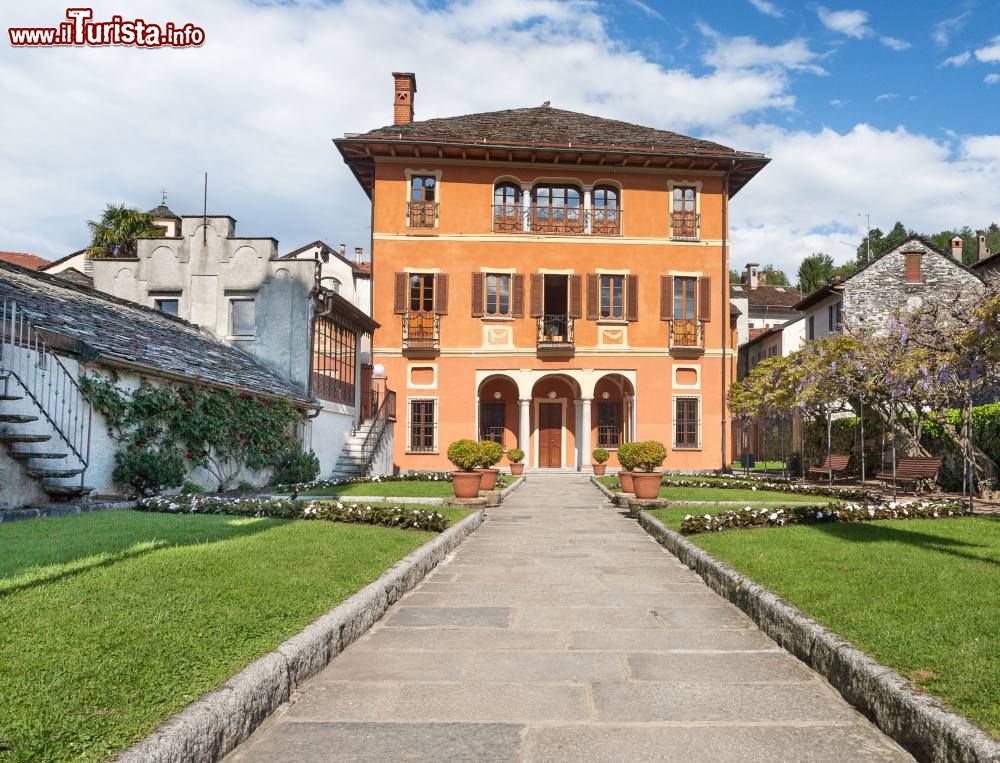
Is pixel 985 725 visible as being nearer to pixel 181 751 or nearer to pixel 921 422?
pixel 181 751

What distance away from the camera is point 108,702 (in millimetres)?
2971

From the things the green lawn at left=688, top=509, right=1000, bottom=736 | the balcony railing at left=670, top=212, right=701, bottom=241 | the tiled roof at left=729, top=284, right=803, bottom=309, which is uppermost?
the tiled roof at left=729, top=284, right=803, bottom=309

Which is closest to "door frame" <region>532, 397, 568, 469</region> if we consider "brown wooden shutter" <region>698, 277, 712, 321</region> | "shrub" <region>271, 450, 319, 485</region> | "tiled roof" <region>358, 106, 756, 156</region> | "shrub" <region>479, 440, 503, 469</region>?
"brown wooden shutter" <region>698, 277, 712, 321</region>

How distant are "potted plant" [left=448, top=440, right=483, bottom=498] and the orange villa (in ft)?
42.3

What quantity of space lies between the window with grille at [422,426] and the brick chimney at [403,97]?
10.8 metres

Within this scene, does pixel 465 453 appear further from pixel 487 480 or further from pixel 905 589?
pixel 905 589

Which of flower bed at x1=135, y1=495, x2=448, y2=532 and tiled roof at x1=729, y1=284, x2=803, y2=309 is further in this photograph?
tiled roof at x1=729, y1=284, x2=803, y2=309

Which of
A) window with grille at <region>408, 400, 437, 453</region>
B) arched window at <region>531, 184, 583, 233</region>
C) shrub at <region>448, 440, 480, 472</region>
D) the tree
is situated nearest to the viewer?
shrub at <region>448, 440, 480, 472</region>

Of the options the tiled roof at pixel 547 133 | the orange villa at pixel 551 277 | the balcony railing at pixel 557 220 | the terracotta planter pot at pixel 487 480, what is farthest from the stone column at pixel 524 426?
the terracotta planter pot at pixel 487 480

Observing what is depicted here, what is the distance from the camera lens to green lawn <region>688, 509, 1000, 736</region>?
3.55 meters

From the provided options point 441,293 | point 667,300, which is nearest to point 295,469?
point 441,293

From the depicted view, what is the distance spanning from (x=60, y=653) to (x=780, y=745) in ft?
9.92

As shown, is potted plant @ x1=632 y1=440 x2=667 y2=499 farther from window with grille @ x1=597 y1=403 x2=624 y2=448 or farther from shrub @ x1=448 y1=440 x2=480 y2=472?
window with grille @ x1=597 y1=403 x2=624 y2=448

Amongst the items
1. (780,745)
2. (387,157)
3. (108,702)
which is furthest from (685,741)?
(387,157)
